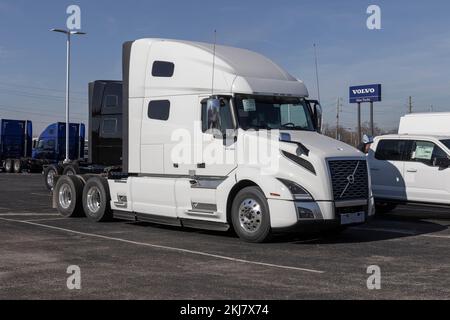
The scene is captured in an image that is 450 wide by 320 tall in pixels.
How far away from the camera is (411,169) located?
45.5ft

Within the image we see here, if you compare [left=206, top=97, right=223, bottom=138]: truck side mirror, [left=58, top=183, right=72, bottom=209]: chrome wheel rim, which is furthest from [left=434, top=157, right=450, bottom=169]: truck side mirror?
[left=58, top=183, right=72, bottom=209]: chrome wheel rim

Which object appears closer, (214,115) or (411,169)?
(214,115)

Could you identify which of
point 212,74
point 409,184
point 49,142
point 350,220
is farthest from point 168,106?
point 49,142

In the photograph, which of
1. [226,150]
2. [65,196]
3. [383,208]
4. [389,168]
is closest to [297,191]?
[226,150]

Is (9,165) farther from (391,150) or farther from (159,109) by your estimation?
(391,150)

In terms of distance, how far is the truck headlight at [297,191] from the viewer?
9.59m

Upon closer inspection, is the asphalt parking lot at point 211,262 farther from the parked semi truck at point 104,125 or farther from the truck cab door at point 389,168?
the parked semi truck at point 104,125

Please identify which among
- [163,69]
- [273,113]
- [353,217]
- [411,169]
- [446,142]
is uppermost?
[163,69]

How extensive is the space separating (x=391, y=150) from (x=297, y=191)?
565 cm

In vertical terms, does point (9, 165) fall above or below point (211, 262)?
above

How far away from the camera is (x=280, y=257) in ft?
Result: 29.0

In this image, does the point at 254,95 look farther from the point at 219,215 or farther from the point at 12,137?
the point at 12,137

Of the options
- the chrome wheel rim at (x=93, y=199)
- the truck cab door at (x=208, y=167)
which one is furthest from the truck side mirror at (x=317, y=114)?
the chrome wheel rim at (x=93, y=199)

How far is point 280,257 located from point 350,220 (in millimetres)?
1875
